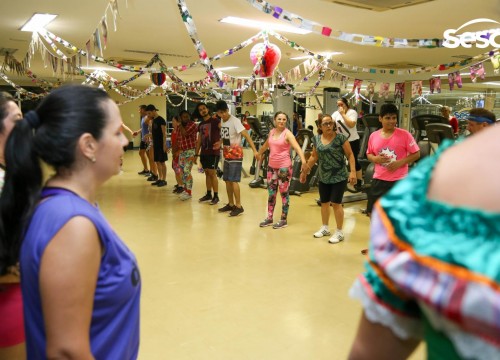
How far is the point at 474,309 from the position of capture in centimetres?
47

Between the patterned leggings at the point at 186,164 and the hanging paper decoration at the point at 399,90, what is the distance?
483cm

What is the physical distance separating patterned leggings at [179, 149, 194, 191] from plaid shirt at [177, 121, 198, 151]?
8 cm

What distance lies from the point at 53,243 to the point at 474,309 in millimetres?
826

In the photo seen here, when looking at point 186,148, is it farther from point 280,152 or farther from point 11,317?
point 11,317

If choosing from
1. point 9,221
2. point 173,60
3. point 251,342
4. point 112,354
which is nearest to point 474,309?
point 112,354

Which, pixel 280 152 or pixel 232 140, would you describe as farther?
pixel 232 140

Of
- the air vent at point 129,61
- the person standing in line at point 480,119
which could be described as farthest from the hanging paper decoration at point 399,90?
the air vent at point 129,61

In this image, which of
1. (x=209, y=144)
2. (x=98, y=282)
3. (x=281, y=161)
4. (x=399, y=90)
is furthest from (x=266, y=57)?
(x=399, y=90)

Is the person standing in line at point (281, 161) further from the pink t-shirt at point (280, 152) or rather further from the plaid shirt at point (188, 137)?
the plaid shirt at point (188, 137)

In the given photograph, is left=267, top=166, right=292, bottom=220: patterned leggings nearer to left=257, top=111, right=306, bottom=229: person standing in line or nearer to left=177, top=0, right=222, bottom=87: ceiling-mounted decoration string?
left=257, top=111, right=306, bottom=229: person standing in line

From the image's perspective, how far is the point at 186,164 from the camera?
706 centimetres

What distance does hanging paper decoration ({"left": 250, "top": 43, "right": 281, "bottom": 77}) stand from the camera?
193 inches

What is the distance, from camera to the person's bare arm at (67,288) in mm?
926

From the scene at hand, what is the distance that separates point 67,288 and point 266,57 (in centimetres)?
435
